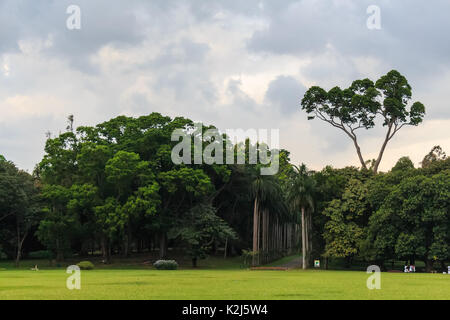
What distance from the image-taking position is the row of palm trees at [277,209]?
2170 inches

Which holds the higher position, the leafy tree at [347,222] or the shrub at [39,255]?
the leafy tree at [347,222]

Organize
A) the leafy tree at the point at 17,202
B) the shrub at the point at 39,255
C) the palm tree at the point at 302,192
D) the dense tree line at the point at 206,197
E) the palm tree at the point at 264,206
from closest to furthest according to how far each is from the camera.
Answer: the dense tree line at the point at 206,197, the palm tree at the point at 302,192, the leafy tree at the point at 17,202, the palm tree at the point at 264,206, the shrub at the point at 39,255

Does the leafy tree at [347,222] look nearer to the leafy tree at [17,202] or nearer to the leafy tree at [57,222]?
the leafy tree at [57,222]

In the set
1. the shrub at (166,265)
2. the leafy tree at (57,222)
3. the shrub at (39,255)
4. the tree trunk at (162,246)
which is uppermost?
the leafy tree at (57,222)

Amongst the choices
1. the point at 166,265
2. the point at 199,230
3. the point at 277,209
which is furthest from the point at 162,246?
the point at 277,209

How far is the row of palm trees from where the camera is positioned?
181 ft

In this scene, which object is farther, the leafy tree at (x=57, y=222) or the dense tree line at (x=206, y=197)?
the leafy tree at (x=57, y=222)

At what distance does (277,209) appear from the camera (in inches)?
2501

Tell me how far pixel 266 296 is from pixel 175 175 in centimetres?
3493

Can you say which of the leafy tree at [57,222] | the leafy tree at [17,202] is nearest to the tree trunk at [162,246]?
the leafy tree at [57,222]

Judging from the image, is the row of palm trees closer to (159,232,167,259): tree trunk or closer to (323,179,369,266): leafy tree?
(323,179,369,266): leafy tree

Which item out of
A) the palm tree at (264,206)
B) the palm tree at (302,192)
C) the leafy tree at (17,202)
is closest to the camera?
the palm tree at (302,192)
